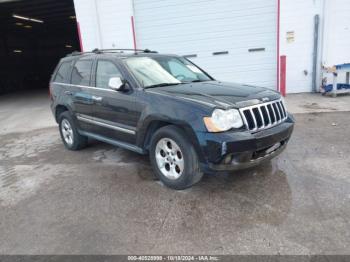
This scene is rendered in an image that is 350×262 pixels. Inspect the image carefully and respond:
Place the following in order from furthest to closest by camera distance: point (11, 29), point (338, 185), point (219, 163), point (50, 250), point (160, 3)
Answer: point (11, 29) → point (160, 3) → point (338, 185) → point (219, 163) → point (50, 250)

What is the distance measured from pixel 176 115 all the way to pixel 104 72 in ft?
5.71

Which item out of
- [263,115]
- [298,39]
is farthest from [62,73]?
[298,39]

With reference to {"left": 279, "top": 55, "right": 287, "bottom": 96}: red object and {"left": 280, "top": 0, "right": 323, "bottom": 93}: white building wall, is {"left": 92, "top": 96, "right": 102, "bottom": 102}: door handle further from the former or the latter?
{"left": 280, "top": 0, "right": 323, "bottom": 93}: white building wall

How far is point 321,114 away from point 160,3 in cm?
649

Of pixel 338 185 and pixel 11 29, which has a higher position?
pixel 11 29

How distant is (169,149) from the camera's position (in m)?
→ 3.70

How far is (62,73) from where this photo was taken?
5.66 meters

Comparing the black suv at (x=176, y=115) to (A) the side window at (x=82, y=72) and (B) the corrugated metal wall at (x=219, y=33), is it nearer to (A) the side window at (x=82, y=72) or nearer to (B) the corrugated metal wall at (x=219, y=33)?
(A) the side window at (x=82, y=72)

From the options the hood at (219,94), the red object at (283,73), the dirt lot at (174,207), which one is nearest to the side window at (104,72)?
the hood at (219,94)

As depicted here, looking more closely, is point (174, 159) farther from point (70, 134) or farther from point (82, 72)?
point (70, 134)

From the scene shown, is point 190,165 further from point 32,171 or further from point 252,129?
point 32,171

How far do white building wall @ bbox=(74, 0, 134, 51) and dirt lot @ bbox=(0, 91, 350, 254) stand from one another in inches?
264

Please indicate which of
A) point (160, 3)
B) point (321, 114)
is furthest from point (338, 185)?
point (160, 3)

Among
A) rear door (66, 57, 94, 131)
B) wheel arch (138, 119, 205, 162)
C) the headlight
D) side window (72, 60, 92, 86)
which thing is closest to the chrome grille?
the headlight
